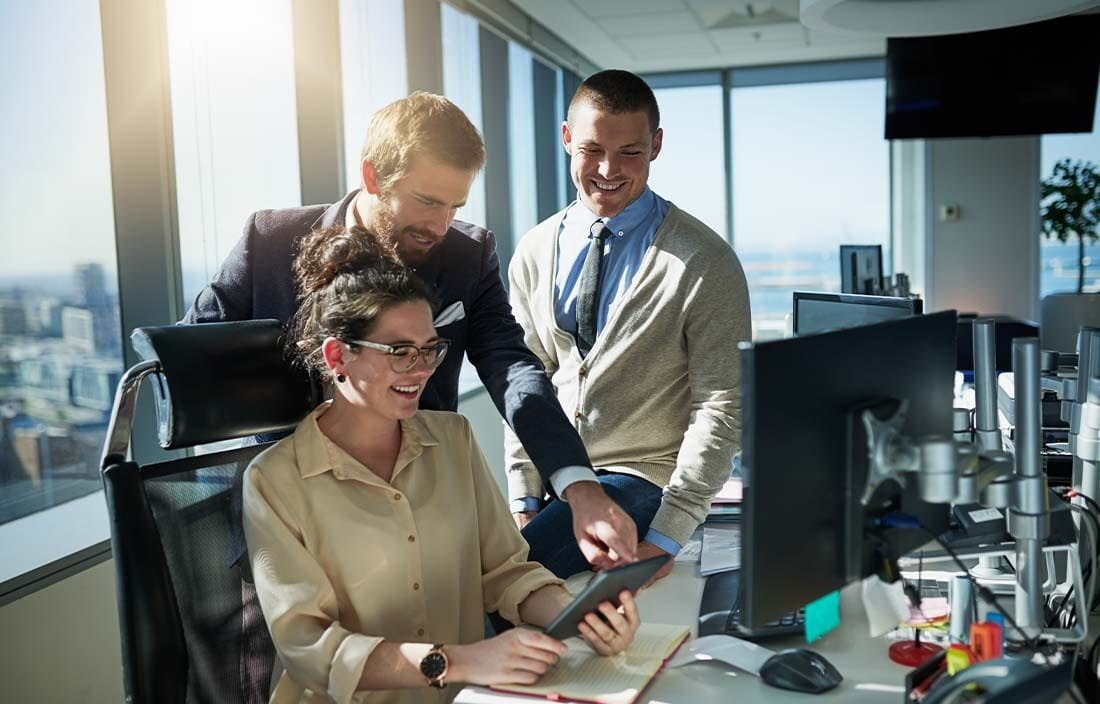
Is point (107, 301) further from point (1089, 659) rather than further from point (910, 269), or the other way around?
point (910, 269)

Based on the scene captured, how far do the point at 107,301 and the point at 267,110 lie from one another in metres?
1.25

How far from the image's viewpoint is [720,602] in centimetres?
162

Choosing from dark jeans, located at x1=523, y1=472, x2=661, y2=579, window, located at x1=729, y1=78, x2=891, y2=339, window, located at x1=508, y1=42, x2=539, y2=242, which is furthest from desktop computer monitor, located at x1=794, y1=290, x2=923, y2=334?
window, located at x1=729, y1=78, x2=891, y2=339

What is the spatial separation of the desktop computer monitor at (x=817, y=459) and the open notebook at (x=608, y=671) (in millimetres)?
205

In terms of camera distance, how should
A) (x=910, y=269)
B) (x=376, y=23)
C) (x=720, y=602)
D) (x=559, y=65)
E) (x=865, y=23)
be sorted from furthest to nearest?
(x=910, y=269), (x=559, y=65), (x=376, y=23), (x=865, y=23), (x=720, y=602)

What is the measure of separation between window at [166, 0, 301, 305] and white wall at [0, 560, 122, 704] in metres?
0.95

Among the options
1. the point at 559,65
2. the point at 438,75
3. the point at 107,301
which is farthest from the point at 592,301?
the point at 559,65

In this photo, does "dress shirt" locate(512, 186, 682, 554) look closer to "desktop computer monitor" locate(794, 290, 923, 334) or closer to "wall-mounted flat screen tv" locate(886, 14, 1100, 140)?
"desktop computer monitor" locate(794, 290, 923, 334)

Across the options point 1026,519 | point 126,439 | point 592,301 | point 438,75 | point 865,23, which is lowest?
point 1026,519

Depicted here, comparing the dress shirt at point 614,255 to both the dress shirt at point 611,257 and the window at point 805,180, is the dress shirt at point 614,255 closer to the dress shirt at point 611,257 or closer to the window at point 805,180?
the dress shirt at point 611,257

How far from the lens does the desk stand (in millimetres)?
1276

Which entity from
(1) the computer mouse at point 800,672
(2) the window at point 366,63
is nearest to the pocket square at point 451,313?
(1) the computer mouse at point 800,672

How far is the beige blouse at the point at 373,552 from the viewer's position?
1433mm

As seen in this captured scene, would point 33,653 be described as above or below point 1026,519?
below
